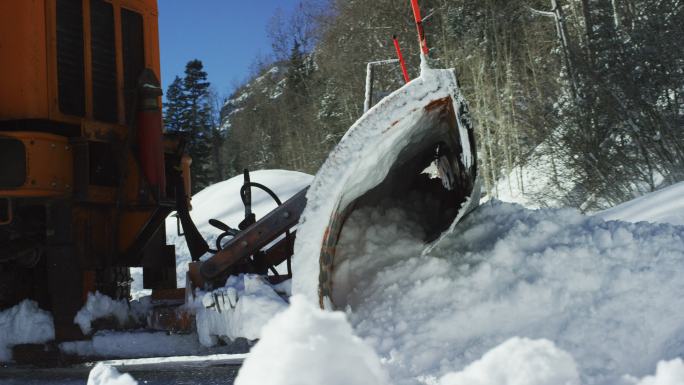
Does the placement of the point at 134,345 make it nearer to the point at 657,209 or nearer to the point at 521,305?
the point at 521,305

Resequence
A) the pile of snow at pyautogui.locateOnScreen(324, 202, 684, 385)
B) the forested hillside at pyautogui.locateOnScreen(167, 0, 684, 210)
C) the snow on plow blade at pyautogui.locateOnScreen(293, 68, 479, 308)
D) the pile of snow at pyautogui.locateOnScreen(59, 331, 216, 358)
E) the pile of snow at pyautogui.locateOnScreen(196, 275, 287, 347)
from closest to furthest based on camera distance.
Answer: the pile of snow at pyautogui.locateOnScreen(324, 202, 684, 385) → the snow on plow blade at pyautogui.locateOnScreen(293, 68, 479, 308) → the pile of snow at pyautogui.locateOnScreen(196, 275, 287, 347) → the pile of snow at pyautogui.locateOnScreen(59, 331, 216, 358) → the forested hillside at pyautogui.locateOnScreen(167, 0, 684, 210)

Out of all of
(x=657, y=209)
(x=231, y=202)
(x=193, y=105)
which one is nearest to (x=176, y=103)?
(x=193, y=105)

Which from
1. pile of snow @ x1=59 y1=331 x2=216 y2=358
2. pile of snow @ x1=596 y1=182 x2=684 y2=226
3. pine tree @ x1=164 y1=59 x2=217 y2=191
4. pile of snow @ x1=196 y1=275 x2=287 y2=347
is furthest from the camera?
pine tree @ x1=164 y1=59 x2=217 y2=191

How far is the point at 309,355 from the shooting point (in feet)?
4.21

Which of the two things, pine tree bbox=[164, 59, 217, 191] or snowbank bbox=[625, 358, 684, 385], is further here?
pine tree bbox=[164, 59, 217, 191]

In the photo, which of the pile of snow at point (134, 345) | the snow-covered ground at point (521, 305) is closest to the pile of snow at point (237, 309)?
the pile of snow at point (134, 345)

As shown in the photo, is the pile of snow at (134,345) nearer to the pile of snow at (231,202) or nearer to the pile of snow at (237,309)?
the pile of snow at (237,309)

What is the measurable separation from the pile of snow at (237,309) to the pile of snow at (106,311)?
73 centimetres

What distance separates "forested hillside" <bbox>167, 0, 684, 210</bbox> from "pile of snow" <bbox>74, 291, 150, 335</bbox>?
965 cm

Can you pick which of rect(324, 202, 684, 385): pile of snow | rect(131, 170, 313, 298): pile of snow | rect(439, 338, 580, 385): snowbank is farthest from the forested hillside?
rect(439, 338, 580, 385): snowbank

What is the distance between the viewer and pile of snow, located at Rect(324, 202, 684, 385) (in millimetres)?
2176

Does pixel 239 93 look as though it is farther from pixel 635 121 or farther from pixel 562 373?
pixel 562 373

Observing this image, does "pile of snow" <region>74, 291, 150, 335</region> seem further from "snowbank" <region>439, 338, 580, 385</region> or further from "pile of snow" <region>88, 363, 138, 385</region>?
Result: "snowbank" <region>439, 338, 580, 385</region>

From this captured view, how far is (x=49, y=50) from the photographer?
12.3ft
